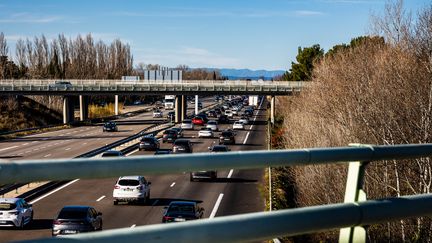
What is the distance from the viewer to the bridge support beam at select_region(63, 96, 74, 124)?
3706 inches

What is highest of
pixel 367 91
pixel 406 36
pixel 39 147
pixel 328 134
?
pixel 406 36

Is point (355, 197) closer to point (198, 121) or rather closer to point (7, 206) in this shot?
point (7, 206)

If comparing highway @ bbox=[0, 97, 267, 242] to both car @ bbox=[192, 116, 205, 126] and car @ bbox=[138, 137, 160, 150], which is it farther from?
car @ bbox=[192, 116, 205, 126]

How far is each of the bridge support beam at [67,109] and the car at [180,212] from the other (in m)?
73.2

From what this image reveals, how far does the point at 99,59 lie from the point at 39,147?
8340cm

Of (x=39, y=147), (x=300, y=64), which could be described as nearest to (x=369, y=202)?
(x=39, y=147)

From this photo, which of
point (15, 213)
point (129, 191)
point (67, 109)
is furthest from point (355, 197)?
point (67, 109)

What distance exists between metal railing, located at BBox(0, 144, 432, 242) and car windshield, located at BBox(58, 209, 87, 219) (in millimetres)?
17493

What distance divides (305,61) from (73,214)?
6914 centimetres

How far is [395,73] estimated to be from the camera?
33.8 meters

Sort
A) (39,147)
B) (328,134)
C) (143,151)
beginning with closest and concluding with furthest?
(328,134) < (143,151) < (39,147)

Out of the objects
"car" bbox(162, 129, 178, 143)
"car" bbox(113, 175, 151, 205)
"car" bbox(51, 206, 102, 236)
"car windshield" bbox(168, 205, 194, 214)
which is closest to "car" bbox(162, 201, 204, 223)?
"car windshield" bbox(168, 205, 194, 214)

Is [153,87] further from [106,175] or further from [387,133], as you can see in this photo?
[106,175]

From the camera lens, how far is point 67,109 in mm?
95812
